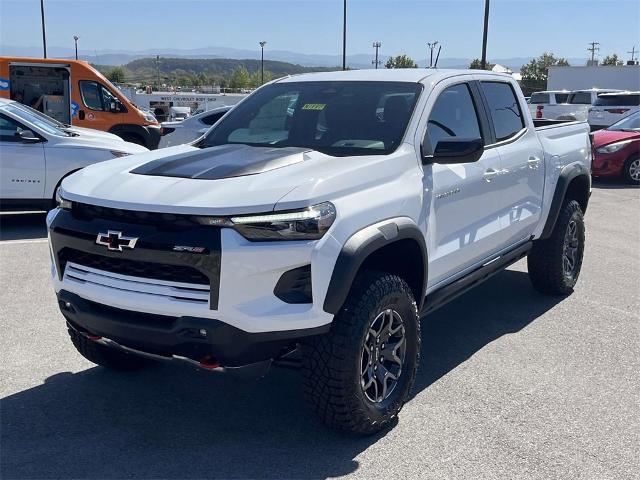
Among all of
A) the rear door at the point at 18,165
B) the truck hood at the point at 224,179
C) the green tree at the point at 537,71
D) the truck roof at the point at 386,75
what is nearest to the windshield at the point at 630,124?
the truck roof at the point at 386,75

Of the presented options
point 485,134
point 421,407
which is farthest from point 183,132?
point 421,407

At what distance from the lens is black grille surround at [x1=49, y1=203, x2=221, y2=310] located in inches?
125

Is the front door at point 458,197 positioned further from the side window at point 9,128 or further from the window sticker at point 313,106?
the side window at point 9,128

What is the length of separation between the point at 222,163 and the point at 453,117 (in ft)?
5.54

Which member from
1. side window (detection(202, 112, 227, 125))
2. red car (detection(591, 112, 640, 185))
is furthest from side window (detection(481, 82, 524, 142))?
red car (detection(591, 112, 640, 185))

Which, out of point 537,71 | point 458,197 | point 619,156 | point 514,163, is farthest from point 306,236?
point 537,71

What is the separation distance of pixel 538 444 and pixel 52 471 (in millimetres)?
2340

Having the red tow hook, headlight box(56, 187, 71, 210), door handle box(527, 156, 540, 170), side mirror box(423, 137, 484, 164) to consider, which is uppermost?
side mirror box(423, 137, 484, 164)

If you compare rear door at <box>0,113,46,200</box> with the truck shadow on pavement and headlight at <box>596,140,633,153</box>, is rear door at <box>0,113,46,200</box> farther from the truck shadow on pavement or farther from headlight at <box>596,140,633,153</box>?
headlight at <box>596,140,633,153</box>

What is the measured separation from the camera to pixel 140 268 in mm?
3324

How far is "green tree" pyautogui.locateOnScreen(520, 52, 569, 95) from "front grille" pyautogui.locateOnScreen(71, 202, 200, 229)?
2480 inches

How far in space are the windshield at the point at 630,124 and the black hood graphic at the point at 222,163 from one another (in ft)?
40.1

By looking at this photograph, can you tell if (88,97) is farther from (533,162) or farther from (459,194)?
(459,194)

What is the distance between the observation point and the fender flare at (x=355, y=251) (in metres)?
3.29
